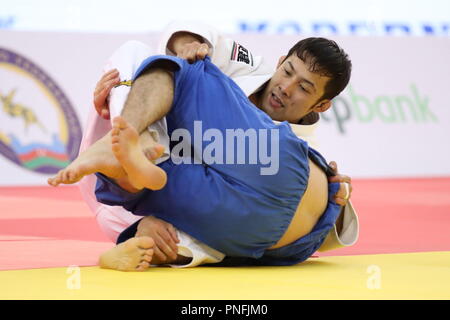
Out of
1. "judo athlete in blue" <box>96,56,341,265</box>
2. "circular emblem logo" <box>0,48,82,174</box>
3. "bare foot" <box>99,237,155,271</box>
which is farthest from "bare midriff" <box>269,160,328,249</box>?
"circular emblem logo" <box>0,48,82,174</box>

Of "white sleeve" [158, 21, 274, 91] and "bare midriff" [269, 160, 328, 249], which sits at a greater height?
"white sleeve" [158, 21, 274, 91]

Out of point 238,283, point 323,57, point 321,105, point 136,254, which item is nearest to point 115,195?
point 136,254

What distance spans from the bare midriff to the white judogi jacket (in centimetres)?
19

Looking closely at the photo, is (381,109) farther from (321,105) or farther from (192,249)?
(192,249)

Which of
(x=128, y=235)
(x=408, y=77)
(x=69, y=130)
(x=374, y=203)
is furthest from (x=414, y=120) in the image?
(x=128, y=235)

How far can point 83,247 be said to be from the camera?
3410 millimetres

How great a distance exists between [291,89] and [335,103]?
557 centimetres

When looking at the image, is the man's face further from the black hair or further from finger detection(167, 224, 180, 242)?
finger detection(167, 224, 180, 242)

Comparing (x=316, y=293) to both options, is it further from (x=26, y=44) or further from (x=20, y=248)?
(x=26, y=44)

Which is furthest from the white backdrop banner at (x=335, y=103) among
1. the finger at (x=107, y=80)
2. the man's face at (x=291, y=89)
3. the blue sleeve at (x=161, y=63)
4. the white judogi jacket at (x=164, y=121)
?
the blue sleeve at (x=161, y=63)

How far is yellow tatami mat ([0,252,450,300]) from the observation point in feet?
6.77

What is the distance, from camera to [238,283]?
2275 mm

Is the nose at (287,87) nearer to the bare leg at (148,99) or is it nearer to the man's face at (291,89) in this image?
the man's face at (291,89)

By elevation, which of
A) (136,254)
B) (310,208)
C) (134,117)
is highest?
(134,117)
